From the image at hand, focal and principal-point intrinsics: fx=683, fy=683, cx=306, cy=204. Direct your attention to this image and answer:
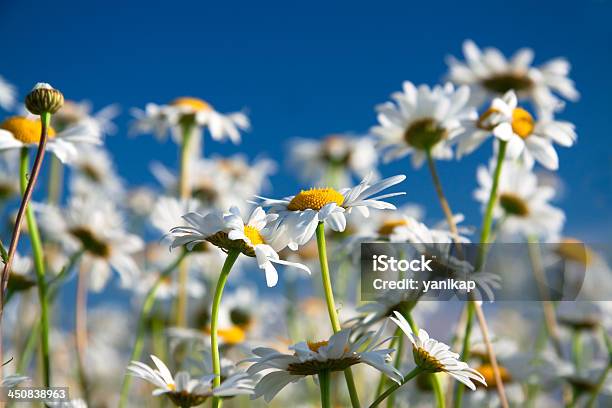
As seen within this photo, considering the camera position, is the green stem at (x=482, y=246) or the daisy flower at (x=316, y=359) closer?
the daisy flower at (x=316, y=359)

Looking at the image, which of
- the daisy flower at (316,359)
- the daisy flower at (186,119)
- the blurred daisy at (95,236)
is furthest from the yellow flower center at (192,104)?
the daisy flower at (316,359)

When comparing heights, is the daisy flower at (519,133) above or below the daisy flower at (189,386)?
above

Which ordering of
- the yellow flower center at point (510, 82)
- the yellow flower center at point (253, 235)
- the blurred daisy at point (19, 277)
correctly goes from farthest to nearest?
the yellow flower center at point (510, 82) → the blurred daisy at point (19, 277) → the yellow flower center at point (253, 235)

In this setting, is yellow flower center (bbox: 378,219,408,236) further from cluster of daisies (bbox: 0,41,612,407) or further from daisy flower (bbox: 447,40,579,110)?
daisy flower (bbox: 447,40,579,110)

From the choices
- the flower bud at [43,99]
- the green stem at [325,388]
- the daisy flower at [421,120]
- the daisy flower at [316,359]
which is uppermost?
the daisy flower at [421,120]

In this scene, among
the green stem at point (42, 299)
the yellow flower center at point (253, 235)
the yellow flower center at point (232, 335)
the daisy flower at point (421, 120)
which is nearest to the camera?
the yellow flower center at point (253, 235)

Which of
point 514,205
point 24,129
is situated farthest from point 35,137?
point 514,205

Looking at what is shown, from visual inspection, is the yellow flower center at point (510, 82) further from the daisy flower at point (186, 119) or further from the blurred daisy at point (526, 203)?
the daisy flower at point (186, 119)
